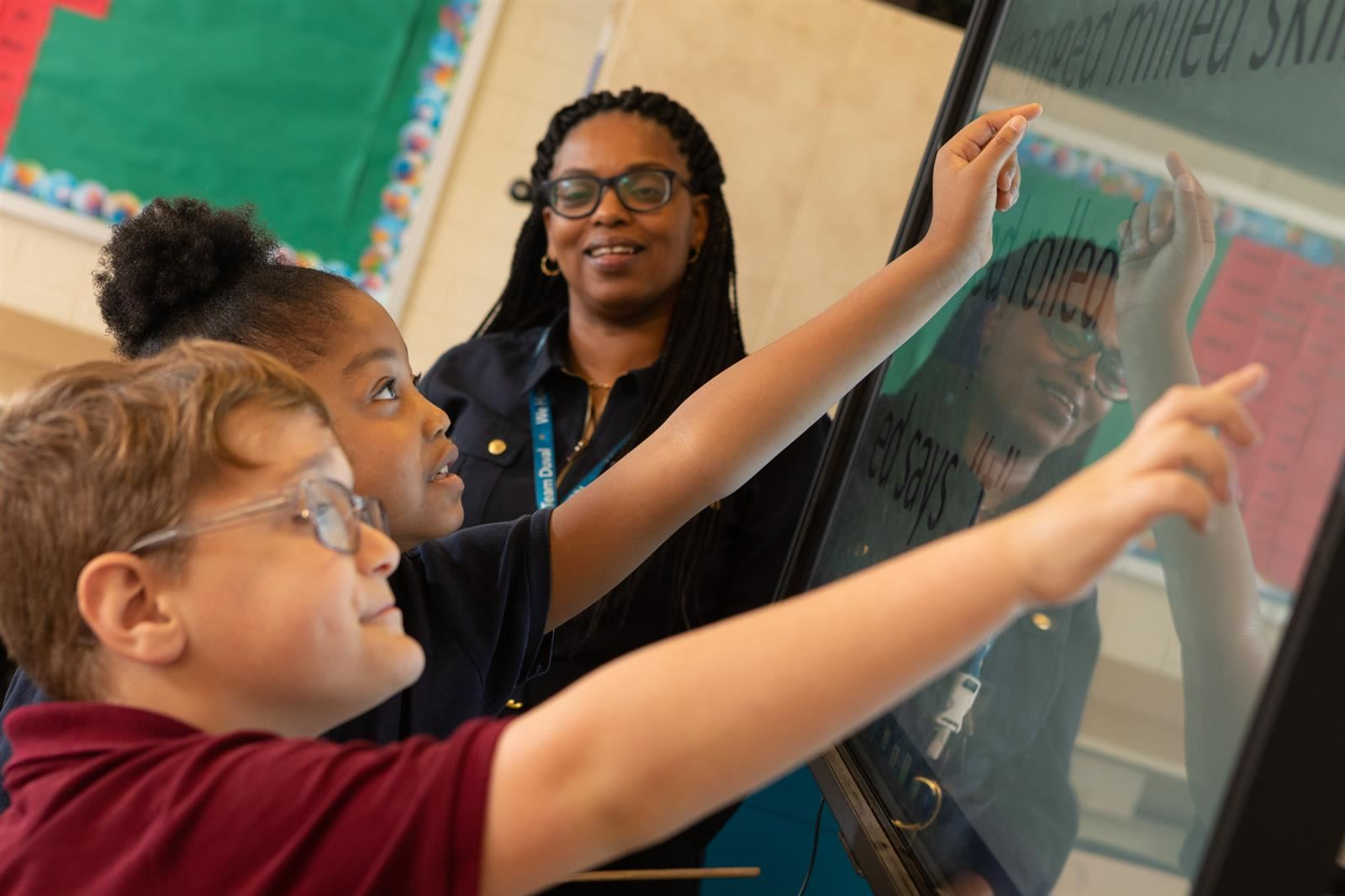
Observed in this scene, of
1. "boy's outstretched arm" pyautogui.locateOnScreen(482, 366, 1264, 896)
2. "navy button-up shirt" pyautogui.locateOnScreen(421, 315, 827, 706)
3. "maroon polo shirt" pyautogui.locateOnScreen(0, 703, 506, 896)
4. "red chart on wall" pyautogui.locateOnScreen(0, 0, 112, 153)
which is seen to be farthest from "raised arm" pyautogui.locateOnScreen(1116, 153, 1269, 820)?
"red chart on wall" pyautogui.locateOnScreen(0, 0, 112, 153)

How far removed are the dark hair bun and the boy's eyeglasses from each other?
44 cm

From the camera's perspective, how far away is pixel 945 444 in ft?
4.00

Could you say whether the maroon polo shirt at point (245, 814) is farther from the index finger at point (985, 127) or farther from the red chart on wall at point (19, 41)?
the red chart on wall at point (19, 41)

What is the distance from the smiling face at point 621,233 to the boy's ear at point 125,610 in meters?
1.19

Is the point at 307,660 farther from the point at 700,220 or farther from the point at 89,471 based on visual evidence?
the point at 700,220

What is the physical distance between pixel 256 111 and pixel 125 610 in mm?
2796

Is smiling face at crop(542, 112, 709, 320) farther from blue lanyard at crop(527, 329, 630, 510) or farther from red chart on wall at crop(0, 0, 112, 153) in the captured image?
red chart on wall at crop(0, 0, 112, 153)

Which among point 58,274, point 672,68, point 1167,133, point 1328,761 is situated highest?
point 672,68

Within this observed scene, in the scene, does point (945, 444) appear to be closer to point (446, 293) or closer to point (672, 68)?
point (672, 68)

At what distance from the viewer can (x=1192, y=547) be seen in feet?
2.46

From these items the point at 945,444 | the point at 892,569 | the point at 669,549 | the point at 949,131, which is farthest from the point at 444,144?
the point at 892,569

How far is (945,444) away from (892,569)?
640 mm

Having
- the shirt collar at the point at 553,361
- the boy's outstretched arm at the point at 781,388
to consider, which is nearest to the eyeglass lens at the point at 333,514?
the boy's outstretched arm at the point at 781,388

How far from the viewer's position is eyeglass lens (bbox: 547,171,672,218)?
1.92m
